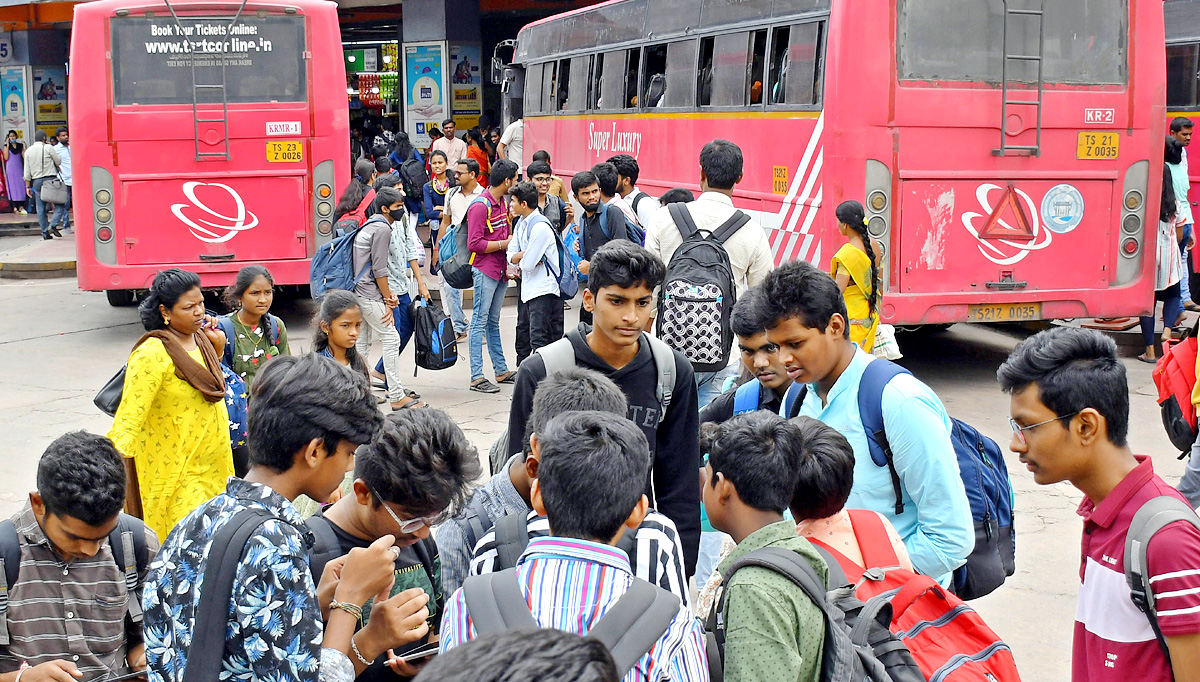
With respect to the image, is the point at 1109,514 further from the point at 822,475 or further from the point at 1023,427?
the point at 822,475

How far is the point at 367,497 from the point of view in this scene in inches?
103

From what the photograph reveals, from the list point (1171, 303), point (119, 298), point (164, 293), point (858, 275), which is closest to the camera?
point (164, 293)

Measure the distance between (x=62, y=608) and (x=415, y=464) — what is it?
4.43 feet

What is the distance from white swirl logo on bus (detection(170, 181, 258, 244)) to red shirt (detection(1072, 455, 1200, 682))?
9.40 meters

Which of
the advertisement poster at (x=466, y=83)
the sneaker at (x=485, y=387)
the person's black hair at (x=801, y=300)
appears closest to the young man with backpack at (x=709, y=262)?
the person's black hair at (x=801, y=300)

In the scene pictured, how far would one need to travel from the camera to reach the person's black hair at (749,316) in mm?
3494

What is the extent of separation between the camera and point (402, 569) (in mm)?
2699

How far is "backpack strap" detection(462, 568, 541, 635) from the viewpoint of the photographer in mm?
2066

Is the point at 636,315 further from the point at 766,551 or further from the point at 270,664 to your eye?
the point at 270,664

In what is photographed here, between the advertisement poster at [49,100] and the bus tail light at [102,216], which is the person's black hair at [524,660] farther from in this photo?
the advertisement poster at [49,100]

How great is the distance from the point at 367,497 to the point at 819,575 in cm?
100

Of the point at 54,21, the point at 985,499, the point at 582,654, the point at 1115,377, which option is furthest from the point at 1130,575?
the point at 54,21

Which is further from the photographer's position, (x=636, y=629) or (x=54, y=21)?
(x=54, y=21)

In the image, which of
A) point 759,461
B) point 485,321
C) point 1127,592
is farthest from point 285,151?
point 1127,592
